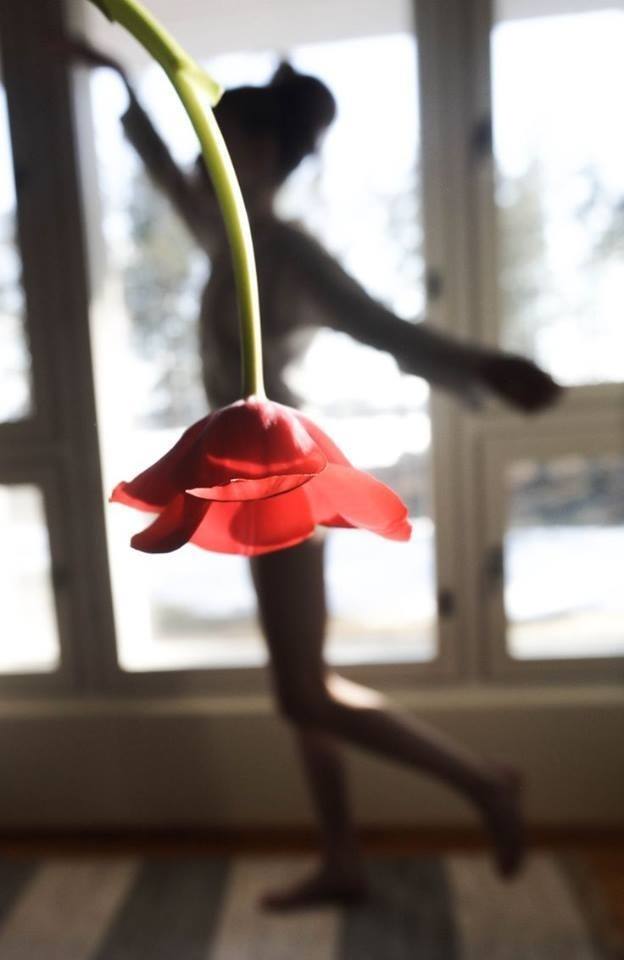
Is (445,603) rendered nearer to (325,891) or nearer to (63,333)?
(325,891)

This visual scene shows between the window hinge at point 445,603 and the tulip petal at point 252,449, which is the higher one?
the tulip petal at point 252,449

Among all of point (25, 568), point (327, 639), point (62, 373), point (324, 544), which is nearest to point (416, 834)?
point (327, 639)

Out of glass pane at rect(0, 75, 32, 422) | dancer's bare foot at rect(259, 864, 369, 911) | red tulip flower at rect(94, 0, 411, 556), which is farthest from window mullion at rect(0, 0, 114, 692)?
red tulip flower at rect(94, 0, 411, 556)

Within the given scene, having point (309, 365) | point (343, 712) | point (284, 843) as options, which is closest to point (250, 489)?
point (309, 365)

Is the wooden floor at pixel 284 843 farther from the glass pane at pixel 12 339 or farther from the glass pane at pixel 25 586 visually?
the glass pane at pixel 12 339

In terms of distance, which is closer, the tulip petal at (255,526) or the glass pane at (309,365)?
the tulip petal at (255,526)

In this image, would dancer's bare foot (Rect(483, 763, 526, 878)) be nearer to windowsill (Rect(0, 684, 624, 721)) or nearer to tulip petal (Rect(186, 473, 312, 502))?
windowsill (Rect(0, 684, 624, 721))

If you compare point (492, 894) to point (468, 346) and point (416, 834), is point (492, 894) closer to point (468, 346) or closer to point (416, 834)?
point (416, 834)

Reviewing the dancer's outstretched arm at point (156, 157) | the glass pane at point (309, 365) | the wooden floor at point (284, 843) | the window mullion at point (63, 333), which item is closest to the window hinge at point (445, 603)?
the glass pane at point (309, 365)
